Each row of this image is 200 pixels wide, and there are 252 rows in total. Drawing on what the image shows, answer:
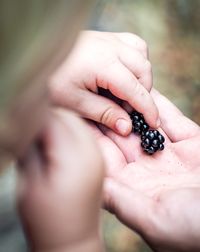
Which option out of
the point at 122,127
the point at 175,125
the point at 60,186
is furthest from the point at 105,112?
the point at 60,186

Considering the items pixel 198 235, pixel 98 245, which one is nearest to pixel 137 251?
pixel 198 235

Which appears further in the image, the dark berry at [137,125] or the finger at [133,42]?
the finger at [133,42]

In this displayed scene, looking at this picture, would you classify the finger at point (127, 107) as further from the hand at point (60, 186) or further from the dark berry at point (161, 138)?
the hand at point (60, 186)

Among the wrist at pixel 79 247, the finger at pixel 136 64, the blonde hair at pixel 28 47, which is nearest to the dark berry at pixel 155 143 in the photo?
the finger at pixel 136 64

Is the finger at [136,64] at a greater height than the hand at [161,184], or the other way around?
the finger at [136,64]

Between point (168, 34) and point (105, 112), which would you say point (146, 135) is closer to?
point (105, 112)

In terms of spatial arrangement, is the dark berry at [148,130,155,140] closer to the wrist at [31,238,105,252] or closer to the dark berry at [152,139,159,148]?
the dark berry at [152,139,159,148]

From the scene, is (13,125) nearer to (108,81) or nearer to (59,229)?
(59,229)
